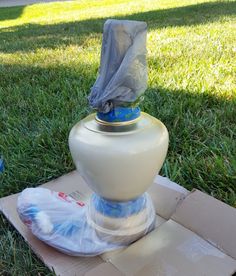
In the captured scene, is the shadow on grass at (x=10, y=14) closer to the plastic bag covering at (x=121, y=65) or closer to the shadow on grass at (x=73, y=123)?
the shadow on grass at (x=73, y=123)

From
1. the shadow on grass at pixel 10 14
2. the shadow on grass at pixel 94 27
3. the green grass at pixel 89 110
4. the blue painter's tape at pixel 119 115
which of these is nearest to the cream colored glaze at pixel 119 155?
the blue painter's tape at pixel 119 115

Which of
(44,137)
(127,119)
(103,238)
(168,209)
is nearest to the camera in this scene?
(127,119)

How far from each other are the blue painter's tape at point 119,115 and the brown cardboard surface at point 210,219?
34 cm

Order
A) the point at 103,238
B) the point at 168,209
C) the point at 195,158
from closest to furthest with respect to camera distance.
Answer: the point at 103,238, the point at 168,209, the point at 195,158

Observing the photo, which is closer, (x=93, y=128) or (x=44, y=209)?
(x=93, y=128)

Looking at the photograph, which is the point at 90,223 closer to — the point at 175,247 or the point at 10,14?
the point at 175,247

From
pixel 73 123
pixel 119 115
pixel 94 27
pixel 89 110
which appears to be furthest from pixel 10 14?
pixel 119 115

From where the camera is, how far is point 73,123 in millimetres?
1663

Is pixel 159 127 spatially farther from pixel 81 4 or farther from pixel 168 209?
pixel 81 4

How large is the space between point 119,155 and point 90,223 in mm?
318

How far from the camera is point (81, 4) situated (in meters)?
9.30

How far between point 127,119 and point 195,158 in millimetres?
545

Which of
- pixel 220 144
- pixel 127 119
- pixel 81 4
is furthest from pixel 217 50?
pixel 81 4

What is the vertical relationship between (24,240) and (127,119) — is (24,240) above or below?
below
